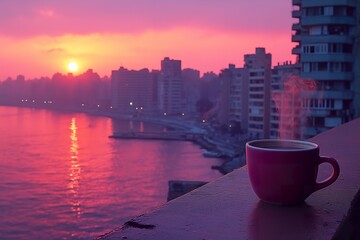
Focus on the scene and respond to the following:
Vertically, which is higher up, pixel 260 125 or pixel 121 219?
pixel 260 125

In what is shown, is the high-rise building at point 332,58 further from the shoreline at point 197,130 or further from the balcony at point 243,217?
the balcony at point 243,217

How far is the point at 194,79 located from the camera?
40312 millimetres

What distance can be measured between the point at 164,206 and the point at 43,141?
19302 mm

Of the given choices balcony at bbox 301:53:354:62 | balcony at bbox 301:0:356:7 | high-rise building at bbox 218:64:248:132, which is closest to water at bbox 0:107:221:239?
high-rise building at bbox 218:64:248:132

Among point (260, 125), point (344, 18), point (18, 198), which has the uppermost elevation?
point (344, 18)

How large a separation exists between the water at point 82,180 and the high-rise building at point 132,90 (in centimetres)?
1810

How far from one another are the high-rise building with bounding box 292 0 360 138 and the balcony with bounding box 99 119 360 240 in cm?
659

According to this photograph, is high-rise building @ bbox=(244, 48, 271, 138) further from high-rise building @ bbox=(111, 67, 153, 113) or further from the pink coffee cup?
high-rise building @ bbox=(111, 67, 153, 113)

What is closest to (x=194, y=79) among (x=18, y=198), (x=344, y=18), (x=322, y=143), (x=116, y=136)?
(x=116, y=136)

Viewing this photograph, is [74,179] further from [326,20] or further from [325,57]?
[326,20]

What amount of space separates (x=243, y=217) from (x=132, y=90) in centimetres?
3832

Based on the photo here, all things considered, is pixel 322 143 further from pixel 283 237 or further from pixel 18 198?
pixel 18 198

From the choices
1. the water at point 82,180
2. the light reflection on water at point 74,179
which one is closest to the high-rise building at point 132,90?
the water at point 82,180

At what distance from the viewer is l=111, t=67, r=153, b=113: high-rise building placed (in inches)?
1503
